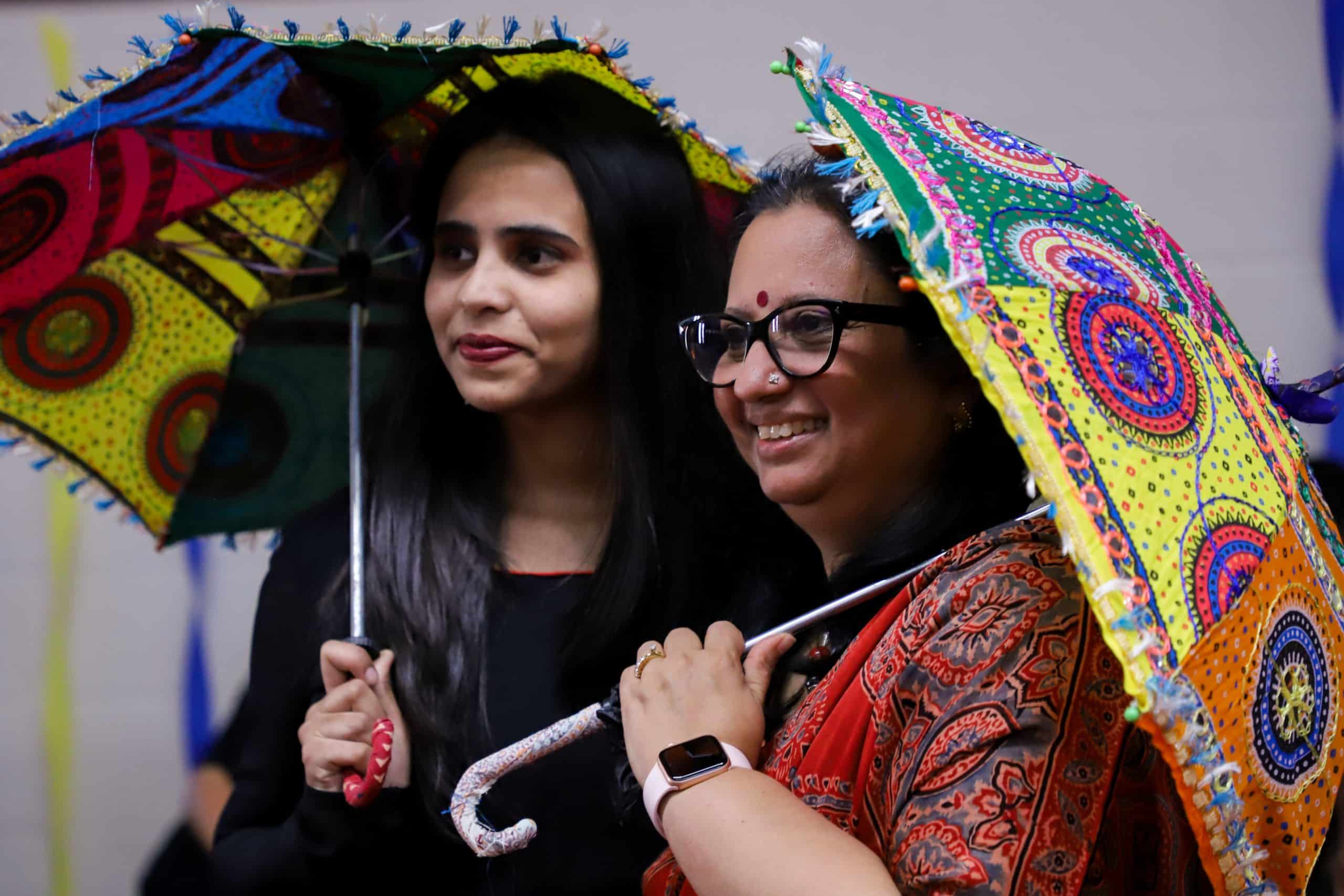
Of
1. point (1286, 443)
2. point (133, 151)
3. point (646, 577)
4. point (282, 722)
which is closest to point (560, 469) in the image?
point (646, 577)

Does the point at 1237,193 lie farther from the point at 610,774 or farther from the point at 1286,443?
the point at 610,774

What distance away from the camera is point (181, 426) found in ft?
7.43

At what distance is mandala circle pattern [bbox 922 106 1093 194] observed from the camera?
1328 mm

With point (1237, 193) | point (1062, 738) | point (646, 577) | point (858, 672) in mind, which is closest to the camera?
point (1062, 738)

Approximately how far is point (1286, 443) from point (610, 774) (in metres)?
1.02

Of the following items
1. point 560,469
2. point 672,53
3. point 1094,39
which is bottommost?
point 560,469

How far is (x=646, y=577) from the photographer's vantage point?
198 cm

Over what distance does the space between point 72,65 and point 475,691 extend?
6.82 ft

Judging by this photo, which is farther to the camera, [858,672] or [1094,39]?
[1094,39]

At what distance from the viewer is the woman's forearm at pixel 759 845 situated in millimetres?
1127

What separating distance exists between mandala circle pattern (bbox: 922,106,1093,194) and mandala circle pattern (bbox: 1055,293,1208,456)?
186 millimetres

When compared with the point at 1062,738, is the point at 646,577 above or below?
above

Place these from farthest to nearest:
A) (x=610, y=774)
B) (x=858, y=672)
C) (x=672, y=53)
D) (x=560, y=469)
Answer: (x=672, y=53) → (x=560, y=469) → (x=610, y=774) → (x=858, y=672)

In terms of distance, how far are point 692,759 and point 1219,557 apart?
545 mm
